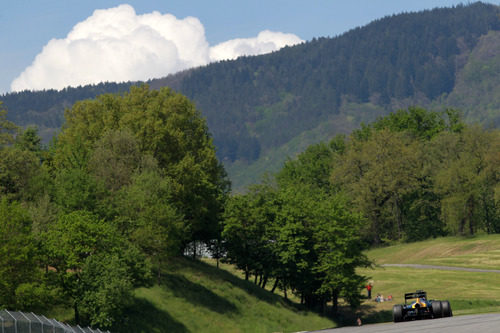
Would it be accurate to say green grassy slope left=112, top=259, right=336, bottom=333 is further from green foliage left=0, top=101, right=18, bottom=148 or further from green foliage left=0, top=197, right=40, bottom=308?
green foliage left=0, top=101, right=18, bottom=148

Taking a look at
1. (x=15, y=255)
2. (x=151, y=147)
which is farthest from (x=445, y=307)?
(x=151, y=147)

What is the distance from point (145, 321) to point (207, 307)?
38.5 ft

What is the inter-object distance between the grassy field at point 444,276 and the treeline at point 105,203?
2381 cm

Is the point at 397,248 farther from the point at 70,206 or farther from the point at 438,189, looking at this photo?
the point at 70,206

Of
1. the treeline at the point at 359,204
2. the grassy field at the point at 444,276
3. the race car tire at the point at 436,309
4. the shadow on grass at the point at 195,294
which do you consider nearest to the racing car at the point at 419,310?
the race car tire at the point at 436,309

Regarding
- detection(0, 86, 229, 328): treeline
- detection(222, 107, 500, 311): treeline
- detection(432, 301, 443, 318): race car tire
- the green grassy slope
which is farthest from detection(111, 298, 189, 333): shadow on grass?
detection(432, 301, 443, 318): race car tire

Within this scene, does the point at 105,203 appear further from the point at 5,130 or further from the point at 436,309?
the point at 436,309

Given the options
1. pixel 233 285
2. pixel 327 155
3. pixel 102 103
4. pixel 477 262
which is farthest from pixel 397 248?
pixel 102 103

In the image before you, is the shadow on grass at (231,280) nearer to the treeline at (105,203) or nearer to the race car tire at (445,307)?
the treeline at (105,203)

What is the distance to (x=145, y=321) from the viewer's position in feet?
215

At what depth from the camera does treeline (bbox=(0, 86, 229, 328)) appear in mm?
54406

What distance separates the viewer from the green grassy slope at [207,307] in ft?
223

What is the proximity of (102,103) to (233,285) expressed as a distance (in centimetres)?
2933

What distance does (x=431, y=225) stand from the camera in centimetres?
13838
